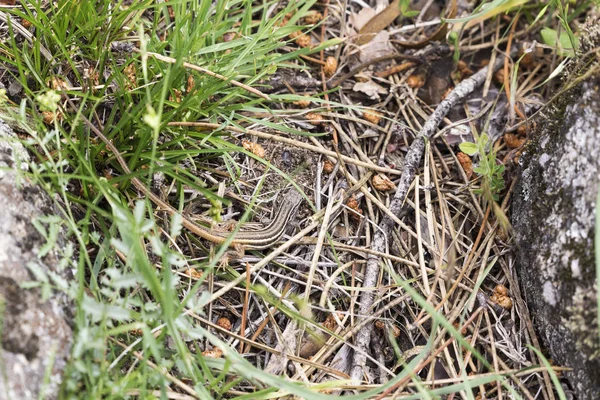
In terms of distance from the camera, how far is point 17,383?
77.0 inches

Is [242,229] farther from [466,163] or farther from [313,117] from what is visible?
[466,163]

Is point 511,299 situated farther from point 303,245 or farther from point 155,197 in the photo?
point 155,197

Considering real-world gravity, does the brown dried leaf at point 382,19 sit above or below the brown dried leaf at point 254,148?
above

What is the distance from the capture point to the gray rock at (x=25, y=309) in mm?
1987

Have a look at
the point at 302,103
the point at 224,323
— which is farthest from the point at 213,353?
the point at 302,103

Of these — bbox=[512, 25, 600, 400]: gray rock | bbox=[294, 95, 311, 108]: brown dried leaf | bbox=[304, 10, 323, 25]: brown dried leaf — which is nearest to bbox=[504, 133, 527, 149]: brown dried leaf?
bbox=[512, 25, 600, 400]: gray rock

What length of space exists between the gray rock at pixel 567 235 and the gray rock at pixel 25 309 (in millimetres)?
1954

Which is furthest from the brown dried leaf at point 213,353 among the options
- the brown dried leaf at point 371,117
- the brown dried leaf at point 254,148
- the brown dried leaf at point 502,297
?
the brown dried leaf at point 371,117

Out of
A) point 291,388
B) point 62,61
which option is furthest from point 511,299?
point 62,61

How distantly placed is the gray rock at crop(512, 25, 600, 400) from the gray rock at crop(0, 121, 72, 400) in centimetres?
195

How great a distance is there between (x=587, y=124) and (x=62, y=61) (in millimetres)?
2436

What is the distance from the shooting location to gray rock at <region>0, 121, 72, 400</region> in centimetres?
199

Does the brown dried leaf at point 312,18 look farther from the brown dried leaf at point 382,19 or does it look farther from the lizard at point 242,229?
the lizard at point 242,229

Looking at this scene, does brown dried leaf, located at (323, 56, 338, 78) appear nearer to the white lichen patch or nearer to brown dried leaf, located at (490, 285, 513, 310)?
brown dried leaf, located at (490, 285, 513, 310)
